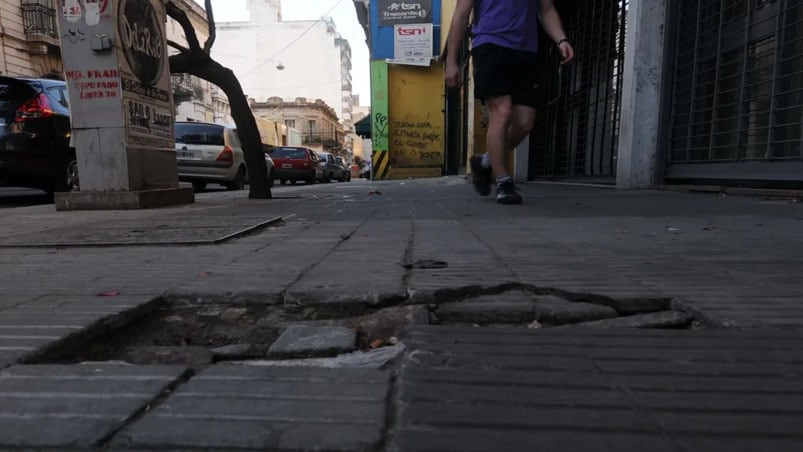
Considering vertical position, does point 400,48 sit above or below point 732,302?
above

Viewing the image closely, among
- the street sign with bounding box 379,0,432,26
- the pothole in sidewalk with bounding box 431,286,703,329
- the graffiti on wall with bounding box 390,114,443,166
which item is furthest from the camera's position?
the graffiti on wall with bounding box 390,114,443,166

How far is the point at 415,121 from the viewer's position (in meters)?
16.8

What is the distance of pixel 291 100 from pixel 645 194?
5945 centimetres

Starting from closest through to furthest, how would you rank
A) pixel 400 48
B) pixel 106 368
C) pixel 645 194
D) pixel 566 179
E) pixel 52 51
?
pixel 106 368
pixel 645 194
pixel 566 179
pixel 400 48
pixel 52 51

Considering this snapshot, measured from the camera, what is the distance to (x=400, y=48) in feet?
52.4

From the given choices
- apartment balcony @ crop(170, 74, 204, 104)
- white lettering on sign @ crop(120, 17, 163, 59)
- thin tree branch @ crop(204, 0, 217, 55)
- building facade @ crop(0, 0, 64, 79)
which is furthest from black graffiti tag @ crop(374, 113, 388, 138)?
apartment balcony @ crop(170, 74, 204, 104)

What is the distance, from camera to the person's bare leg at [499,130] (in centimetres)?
431

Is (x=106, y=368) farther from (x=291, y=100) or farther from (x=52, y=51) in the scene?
(x=291, y=100)

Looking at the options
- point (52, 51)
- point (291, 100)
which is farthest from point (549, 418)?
point (291, 100)

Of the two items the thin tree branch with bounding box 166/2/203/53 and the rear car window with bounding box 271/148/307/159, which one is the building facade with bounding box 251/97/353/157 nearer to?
the rear car window with bounding box 271/148/307/159

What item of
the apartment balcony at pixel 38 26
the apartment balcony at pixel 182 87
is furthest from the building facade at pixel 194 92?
the apartment balcony at pixel 38 26

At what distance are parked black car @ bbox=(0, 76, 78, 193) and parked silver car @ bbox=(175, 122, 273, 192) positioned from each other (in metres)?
4.15

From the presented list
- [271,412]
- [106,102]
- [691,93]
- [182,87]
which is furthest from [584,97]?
[182,87]

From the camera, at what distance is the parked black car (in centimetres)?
605
